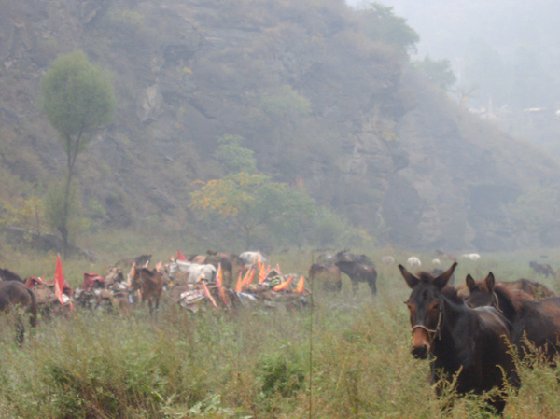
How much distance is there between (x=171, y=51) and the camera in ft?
172

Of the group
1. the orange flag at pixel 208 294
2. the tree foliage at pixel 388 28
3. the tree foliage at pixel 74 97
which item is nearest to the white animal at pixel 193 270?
the orange flag at pixel 208 294

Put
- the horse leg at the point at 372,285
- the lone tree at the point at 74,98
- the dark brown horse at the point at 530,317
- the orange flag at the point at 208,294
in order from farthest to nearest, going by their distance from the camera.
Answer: the lone tree at the point at 74,98 → the horse leg at the point at 372,285 → the orange flag at the point at 208,294 → the dark brown horse at the point at 530,317

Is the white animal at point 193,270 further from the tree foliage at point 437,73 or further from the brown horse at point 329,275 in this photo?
the tree foliage at point 437,73

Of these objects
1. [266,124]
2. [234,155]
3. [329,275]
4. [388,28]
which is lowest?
[329,275]

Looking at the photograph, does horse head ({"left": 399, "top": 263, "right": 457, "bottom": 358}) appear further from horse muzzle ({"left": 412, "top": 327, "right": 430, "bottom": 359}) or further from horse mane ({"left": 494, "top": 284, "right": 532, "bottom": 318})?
horse mane ({"left": 494, "top": 284, "right": 532, "bottom": 318})

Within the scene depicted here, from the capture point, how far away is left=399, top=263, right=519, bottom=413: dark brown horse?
18.3 ft

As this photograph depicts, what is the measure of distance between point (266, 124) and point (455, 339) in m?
50.1

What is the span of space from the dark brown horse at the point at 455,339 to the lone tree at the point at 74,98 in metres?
29.0

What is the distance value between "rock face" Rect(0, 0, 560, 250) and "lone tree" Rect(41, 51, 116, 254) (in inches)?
180

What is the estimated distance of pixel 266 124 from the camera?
5531cm

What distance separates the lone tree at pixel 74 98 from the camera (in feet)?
109

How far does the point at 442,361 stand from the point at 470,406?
0.46 m

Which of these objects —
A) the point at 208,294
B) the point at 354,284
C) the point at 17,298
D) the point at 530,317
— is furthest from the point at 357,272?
the point at 530,317

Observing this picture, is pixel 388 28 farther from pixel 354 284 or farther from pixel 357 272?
pixel 354 284
